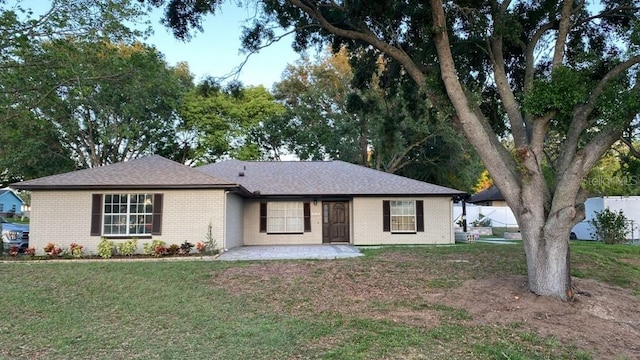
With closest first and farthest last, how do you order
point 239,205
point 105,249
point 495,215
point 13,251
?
1. point 105,249
2. point 13,251
3. point 239,205
4. point 495,215

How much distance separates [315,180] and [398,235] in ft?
14.7

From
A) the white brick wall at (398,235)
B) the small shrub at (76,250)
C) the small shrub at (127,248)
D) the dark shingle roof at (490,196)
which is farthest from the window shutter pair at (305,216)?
the dark shingle roof at (490,196)

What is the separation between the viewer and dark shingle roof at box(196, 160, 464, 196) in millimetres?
18141

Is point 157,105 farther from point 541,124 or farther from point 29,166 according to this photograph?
point 541,124

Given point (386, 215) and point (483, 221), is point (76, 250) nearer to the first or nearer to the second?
point (386, 215)

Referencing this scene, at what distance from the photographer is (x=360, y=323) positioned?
21.3 feet

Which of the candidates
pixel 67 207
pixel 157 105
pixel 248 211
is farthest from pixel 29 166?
pixel 248 211

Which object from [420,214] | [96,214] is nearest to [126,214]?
[96,214]

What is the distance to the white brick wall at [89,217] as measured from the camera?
47.8 ft

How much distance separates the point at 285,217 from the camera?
61.7 ft

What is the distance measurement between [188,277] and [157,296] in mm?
1628

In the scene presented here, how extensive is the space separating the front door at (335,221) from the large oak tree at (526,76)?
923 cm

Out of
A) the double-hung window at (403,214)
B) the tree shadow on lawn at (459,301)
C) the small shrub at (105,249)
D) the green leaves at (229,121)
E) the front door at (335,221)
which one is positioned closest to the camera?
the tree shadow on lawn at (459,301)

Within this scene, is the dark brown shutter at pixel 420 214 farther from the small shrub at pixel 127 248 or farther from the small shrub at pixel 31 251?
the small shrub at pixel 31 251
